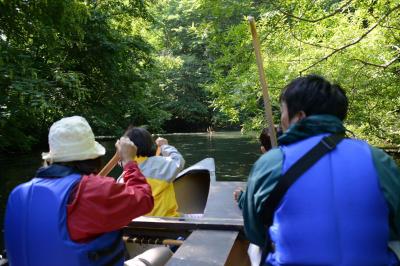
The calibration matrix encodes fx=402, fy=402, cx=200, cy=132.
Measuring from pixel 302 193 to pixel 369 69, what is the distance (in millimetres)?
6466

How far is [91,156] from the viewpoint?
1945 millimetres

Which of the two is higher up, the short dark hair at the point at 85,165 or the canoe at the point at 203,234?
the short dark hair at the point at 85,165

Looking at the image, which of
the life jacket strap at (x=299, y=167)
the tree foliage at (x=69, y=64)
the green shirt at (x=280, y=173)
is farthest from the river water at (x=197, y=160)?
the life jacket strap at (x=299, y=167)

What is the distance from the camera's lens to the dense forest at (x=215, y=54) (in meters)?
5.68

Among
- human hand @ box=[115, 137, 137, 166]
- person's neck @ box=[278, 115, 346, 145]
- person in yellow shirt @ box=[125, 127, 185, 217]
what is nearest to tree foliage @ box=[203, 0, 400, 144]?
person in yellow shirt @ box=[125, 127, 185, 217]

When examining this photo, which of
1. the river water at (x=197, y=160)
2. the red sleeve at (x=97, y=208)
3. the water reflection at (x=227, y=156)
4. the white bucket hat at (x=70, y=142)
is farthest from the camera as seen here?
the water reflection at (x=227, y=156)

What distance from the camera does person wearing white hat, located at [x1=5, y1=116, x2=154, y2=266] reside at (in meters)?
1.77

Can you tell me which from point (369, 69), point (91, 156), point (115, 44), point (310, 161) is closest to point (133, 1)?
point (115, 44)

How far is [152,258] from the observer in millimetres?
2521

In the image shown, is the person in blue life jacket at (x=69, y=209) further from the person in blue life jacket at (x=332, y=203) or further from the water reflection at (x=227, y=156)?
the water reflection at (x=227, y=156)

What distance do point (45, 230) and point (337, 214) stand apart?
124cm

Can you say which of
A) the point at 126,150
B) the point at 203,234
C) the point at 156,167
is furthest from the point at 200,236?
the point at 126,150

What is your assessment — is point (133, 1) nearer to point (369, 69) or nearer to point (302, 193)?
point (369, 69)

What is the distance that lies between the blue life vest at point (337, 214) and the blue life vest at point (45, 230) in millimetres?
955
